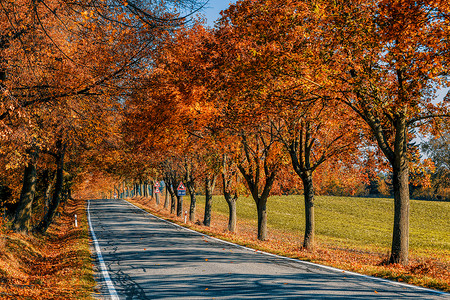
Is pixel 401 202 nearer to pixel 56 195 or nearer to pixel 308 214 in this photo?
pixel 308 214

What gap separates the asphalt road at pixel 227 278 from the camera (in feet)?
21.6

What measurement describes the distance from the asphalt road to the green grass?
714 inches

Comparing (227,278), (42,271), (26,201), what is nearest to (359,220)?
(26,201)

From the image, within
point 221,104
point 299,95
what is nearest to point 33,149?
point 221,104

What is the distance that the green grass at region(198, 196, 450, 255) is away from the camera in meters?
28.2

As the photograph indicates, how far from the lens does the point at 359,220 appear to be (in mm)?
43812

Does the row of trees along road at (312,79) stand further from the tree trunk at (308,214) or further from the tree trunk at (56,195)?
the tree trunk at (56,195)

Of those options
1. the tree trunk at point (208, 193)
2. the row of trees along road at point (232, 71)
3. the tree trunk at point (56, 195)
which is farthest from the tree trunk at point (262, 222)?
the tree trunk at point (56, 195)

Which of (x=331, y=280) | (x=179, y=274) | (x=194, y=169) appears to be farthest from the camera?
(x=194, y=169)

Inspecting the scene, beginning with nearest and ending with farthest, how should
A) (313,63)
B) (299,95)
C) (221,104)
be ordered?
(313,63) < (299,95) < (221,104)

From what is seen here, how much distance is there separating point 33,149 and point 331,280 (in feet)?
42.3

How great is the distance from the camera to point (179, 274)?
853 cm

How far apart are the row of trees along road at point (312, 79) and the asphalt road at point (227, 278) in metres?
3.85

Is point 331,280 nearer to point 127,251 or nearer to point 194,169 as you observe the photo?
point 127,251
